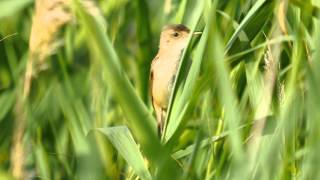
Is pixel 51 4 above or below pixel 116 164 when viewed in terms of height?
above

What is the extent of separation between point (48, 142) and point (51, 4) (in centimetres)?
112

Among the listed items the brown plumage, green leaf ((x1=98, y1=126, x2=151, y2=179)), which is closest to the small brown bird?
the brown plumage

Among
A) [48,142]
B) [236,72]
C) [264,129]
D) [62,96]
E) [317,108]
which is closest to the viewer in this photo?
[317,108]

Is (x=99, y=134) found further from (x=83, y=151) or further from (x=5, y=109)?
(x=5, y=109)

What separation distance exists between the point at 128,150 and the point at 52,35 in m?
0.42

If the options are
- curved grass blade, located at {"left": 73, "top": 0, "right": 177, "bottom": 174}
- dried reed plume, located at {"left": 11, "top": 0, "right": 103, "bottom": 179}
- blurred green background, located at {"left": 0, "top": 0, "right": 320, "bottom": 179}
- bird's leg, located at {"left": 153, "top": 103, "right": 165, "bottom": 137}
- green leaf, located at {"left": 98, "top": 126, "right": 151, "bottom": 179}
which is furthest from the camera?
bird's leg, located at {"left": 153, "top": 103, "right": 165, "bottom": 137}

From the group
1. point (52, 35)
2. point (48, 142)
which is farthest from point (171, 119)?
point (48, 142)

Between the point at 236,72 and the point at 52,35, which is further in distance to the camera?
the point at 236,72

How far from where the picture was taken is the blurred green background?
5.80ft

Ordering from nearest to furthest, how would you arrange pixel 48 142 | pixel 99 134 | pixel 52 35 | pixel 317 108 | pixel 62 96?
pixel 317 108
pixel 52 35
pixel 99 134
pixel 62 96
pixel 48 142

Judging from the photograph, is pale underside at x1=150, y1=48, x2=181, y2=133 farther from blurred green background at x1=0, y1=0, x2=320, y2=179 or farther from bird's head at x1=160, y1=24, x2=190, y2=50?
blurred green background at x1=0, y1=0, x2=320, y2=179

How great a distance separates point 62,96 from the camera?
2461mm

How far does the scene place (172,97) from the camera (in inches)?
93.7

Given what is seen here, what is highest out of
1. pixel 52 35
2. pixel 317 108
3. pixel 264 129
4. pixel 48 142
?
pixel 52 35
